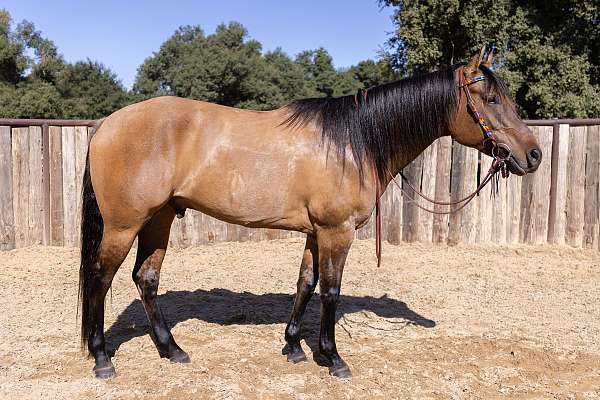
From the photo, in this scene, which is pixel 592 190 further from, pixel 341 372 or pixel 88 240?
pixel 88 240

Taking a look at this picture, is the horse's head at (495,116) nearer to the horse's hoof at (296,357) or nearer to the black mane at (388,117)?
the black mane at (388,117)

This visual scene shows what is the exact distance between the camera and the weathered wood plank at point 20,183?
21.5 ft

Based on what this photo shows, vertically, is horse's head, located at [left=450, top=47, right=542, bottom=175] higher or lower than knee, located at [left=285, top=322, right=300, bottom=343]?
higher

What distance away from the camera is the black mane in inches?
136

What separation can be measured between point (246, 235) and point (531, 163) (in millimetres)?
4690

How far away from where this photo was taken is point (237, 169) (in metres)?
3.34

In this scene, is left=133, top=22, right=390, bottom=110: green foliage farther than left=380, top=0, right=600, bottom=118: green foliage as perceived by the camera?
Yes

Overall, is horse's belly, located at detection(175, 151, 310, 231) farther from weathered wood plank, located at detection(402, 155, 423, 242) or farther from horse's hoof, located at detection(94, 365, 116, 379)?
weathered wood plank, located at detection(402, 155, 423, 242)

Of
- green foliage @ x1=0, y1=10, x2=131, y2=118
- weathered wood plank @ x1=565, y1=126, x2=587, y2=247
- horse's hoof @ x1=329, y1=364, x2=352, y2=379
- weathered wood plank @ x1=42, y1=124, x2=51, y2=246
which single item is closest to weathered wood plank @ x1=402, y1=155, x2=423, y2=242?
weathered wood plank @ x1=565, y1=126, x2=587, y2=247

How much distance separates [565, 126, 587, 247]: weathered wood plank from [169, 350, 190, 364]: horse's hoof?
590cm

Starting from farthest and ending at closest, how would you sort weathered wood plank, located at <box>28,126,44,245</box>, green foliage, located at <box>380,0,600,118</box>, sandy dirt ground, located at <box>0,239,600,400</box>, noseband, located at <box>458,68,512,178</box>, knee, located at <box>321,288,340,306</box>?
green foliage, located at <box>380,0,600,118</box>, weathered wood plank, located at <box>28,126,44,245</box>, knee, located at <box>321,288,340,306</box>, noseband, located at <box>458,68,512,178</box>, sandy dirt ground, located at <box>0,239,600,400</box>

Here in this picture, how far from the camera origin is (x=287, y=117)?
11.7 ft

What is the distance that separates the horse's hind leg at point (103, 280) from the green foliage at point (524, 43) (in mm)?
15249

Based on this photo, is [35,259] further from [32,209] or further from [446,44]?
[446,44]
